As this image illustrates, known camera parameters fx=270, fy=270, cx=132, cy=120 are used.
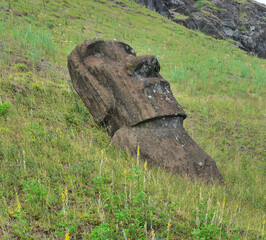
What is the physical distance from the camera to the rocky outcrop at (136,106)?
508cm

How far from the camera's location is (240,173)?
5988mm

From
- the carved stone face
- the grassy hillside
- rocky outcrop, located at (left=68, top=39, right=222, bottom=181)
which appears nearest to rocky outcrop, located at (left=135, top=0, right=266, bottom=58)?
the grassy hillside

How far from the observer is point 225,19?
43594 millimetres

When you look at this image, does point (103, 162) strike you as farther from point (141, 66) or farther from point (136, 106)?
point (141, 66)

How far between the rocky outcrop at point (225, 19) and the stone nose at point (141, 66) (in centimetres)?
3356

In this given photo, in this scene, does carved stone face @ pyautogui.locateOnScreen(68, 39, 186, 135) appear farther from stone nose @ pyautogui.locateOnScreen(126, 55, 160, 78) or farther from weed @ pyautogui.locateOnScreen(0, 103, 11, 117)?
weed @ pyautogui.locateOnScreen(0, 103, 11, 117)

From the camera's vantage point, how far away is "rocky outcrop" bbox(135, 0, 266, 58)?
3791 cm

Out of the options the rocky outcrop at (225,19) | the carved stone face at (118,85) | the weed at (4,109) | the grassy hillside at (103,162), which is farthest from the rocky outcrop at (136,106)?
the rocky outcrop at (225,19)

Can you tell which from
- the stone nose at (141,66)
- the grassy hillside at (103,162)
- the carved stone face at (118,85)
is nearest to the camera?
the grassy hillside at (103,162)

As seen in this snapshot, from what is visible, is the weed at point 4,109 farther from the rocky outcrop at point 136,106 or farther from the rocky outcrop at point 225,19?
the rocky outcrop at point 225,19

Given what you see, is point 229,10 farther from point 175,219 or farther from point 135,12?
point 175,219

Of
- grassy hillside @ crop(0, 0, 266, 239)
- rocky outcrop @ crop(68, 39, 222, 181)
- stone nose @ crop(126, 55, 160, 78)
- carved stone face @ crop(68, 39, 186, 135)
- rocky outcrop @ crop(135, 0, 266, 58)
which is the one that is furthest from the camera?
rocky outcrop @ crop(135, 0, 266, 58)

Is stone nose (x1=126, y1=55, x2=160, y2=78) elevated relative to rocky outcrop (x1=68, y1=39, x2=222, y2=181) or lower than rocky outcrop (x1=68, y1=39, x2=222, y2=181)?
elevated

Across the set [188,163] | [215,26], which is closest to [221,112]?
[188,163]
